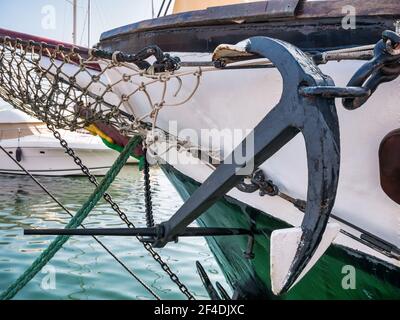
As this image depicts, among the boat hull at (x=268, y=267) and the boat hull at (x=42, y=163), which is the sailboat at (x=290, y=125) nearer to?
the boat hull at (x=268, y=267)

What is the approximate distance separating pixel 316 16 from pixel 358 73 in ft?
1.37

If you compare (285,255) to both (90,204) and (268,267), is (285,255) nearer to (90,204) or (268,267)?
(268,267)

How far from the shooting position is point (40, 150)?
719 inches

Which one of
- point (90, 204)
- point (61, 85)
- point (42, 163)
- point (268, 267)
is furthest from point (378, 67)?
point (42, 163)

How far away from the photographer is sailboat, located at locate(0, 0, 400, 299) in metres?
1.15

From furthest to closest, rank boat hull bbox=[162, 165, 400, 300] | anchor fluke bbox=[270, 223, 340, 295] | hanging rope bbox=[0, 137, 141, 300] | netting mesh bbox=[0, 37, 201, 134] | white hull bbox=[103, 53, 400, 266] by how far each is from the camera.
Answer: hanging rope bbox=[0, 137, 141, 300] → netting mesh bbox=[0, 37, 201, 134] → boat hull bbox=[162, 165, 400, 300] → white hull bbox=[103, 53, 400, 266] → anchor fluke bbox=[270, 223, 340, 295]

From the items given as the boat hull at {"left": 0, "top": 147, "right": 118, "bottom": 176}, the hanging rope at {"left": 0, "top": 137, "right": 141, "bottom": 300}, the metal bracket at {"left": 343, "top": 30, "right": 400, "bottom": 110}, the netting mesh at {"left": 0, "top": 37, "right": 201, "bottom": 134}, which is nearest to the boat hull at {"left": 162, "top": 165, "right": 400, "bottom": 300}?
the hanging rope at {"left": 0, "top": 137, "right": 141, "bottom": 300}

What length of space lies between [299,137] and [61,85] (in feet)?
4.56

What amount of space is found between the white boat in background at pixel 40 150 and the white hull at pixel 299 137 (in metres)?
17.0

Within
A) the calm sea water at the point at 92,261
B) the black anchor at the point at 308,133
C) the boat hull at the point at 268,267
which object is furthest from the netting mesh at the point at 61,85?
the calm sea water at the point at 92,261

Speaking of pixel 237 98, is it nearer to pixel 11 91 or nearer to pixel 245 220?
pixel 245 220

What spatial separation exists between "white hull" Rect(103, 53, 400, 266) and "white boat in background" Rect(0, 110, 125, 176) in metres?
17.0

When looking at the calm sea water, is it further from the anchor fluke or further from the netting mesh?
the anchor fluke
